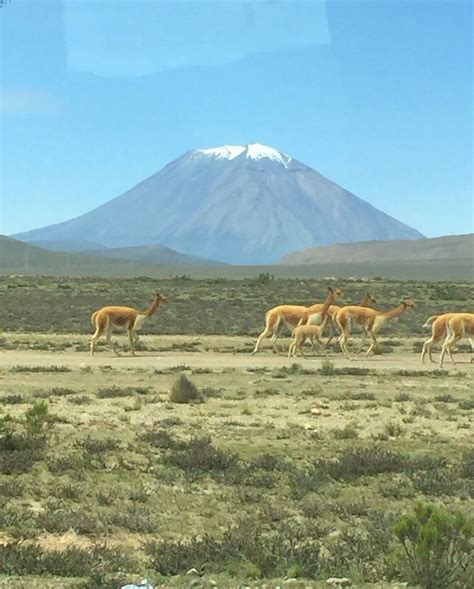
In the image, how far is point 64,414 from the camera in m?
15.6

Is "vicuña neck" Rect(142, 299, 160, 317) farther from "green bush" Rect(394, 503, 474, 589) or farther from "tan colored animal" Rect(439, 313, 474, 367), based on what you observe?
"green bush" Rect(394, 503, 474, 589)

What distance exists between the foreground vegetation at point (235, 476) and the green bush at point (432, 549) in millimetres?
12

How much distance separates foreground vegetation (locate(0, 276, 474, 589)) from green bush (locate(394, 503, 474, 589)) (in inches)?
0.5

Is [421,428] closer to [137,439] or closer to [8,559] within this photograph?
[137,439]

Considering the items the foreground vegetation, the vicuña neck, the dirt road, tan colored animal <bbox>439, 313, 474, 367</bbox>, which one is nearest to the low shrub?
the foreground vegetation

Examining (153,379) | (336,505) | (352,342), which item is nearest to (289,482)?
(336,505)

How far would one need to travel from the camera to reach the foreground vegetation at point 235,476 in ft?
24.8

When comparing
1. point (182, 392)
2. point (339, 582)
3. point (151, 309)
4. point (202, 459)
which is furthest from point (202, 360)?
point (339, 582)

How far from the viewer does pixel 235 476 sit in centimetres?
1109

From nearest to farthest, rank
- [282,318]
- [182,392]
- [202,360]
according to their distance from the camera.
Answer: [182,392] < [202,360] < [282,318]

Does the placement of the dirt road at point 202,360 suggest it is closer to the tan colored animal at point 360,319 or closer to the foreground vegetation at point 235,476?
the tan colored animal at point 360,319

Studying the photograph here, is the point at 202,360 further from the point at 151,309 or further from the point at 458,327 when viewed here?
the point at 458,327

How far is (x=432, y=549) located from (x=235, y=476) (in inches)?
168

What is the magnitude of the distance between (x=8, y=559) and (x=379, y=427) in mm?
8250
